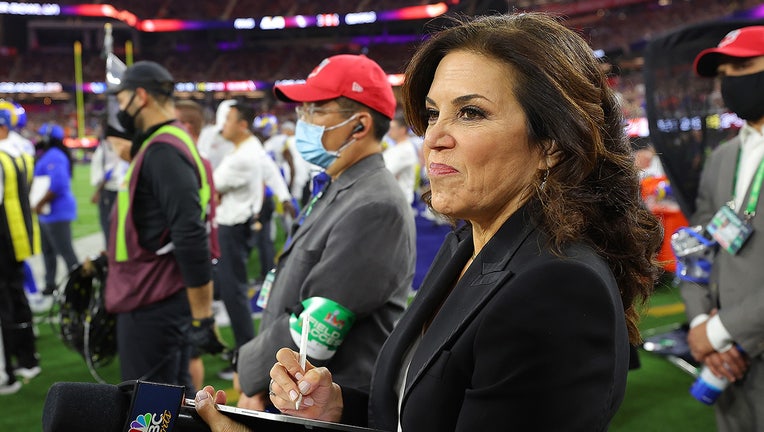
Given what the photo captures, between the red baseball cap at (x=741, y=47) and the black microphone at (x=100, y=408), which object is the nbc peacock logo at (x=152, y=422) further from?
the red baseball cap at (x=741, y=47)

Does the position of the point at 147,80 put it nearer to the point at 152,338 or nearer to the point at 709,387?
the point at 152,338

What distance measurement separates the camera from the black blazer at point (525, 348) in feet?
3.50

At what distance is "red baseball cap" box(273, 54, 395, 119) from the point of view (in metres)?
2.46

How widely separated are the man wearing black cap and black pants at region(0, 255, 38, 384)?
7.15 ft

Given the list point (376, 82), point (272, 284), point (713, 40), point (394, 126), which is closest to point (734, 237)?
point (376, 82)

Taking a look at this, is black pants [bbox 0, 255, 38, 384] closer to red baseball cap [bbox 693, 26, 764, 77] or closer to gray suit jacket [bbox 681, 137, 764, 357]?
gray suit jacket [bbox 681, 137, 764, 357]

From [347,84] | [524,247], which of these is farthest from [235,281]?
[524,247]

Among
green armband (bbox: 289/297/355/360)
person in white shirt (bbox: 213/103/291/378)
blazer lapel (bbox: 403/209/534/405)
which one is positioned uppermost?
blazer lapel (bbox: 403/209/534/405)

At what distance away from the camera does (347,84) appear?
2.46 meters

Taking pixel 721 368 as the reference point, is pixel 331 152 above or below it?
above

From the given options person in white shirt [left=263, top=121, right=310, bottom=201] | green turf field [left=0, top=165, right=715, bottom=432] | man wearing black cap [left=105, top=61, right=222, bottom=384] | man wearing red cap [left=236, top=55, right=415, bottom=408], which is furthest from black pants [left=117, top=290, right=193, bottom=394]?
person in white shirt [left=263, top=121, right=310, bottom=201]

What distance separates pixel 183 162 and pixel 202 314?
0.73 m

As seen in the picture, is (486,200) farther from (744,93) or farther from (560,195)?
(744,93)

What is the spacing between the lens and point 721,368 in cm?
266
